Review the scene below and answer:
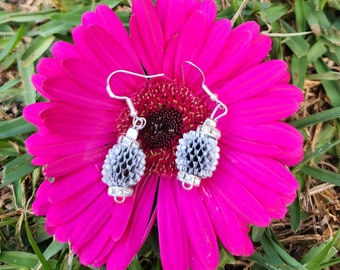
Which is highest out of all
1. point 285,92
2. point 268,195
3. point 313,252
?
point 285,92

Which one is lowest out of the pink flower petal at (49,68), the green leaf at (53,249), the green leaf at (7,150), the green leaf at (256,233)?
the green leaf at (256,233)

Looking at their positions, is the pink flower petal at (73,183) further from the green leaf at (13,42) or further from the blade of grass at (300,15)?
the blade of grass at (300,15)

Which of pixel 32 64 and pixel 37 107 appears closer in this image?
pixel 37 107

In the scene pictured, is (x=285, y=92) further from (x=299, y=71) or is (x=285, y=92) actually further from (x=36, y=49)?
(x=36, y=49)

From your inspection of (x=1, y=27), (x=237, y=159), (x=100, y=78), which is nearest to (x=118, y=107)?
(x=100, y=78)

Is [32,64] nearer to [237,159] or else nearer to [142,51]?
[142,51]

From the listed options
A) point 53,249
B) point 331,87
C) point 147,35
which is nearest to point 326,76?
point 331,87

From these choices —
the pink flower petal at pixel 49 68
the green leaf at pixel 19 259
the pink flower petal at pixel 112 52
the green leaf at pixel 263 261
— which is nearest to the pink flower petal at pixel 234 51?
the pink flower petal at pixel 112 52
